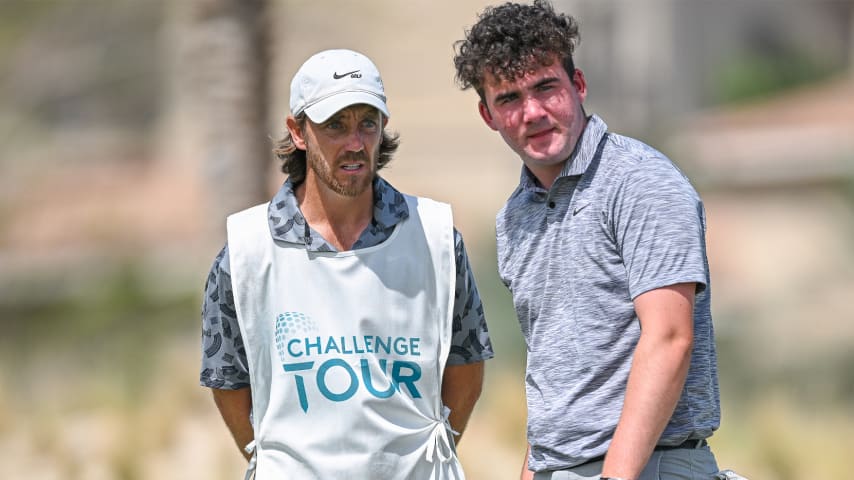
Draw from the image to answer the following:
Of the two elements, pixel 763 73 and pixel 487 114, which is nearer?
pixel 487 114

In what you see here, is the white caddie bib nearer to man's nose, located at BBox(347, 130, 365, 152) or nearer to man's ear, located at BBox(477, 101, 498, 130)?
man's nose, located at BBox(347, 130, 365, 152)

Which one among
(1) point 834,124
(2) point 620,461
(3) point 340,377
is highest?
(1) point 834,124

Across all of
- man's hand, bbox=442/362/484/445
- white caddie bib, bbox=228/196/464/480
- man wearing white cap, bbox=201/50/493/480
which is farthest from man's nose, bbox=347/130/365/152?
man's hand, bbox=442/362/484/445

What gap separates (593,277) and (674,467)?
53 cm

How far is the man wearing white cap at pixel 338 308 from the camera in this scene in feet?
12.4

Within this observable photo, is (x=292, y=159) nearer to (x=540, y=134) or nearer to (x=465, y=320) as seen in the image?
(x=465, y=320)

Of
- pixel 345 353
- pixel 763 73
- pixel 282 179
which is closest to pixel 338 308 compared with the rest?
pixel 345 353

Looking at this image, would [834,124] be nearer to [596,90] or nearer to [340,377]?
[596,90]

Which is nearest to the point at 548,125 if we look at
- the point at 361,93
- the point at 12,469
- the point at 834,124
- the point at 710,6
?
the point at 361,93

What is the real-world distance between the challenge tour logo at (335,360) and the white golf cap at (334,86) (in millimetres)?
613

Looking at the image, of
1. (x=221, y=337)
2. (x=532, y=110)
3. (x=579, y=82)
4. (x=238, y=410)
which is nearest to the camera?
(x=532, y=110)

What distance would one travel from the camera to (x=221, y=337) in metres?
3.93

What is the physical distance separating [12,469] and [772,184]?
13.8 m

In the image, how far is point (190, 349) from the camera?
11414mm
